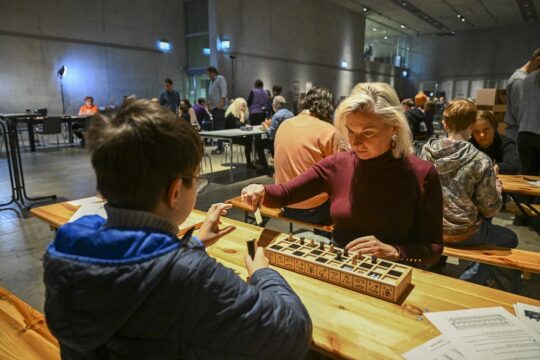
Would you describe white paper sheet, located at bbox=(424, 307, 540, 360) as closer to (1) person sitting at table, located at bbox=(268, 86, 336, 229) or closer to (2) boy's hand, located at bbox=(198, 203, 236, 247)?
(2) boy's hand, located at bbox=(198, 203, 236, 247)

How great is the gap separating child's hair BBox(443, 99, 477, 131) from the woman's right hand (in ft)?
4.36

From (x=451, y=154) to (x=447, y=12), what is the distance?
16406 mm

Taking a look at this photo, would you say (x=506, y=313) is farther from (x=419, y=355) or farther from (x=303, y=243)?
(x=303, y=243)

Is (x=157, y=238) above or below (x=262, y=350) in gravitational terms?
above

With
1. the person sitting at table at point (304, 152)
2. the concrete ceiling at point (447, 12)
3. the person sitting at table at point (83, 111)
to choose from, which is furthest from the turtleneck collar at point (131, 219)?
the concrete ceiling at point (447, 12)

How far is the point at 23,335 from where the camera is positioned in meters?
1.24

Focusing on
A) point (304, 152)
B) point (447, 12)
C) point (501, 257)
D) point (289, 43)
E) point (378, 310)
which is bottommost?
point (501, 257)

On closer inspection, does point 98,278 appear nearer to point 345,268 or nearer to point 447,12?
point 345,268

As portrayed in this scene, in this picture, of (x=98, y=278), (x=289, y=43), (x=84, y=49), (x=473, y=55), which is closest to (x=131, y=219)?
(x=98, y=278)

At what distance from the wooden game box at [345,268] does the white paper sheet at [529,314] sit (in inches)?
11.6

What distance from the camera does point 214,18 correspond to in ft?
36.0

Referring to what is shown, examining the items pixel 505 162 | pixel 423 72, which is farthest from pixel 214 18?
pixel 423 72

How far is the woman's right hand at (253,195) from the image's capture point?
1676 millimetres

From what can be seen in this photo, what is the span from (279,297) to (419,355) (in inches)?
13.8
